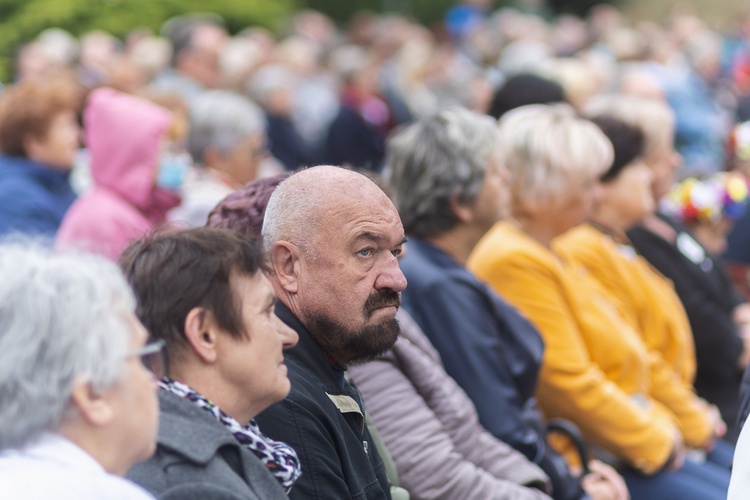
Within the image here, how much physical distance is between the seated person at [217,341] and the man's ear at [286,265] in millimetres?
448

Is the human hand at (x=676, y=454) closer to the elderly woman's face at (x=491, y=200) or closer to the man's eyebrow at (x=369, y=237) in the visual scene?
the elderly woman's face at (x=491, y=200)

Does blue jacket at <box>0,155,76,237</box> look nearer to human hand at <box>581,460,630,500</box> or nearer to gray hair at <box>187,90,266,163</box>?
gray hair at <box>187,90,266,163</box>

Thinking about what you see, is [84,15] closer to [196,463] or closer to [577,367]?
[577,367]

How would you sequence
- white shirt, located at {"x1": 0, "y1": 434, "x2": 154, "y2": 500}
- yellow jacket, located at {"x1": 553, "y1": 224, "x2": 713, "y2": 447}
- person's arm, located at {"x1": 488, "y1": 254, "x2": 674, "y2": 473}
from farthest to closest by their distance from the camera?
yellow jacket, located at {"x1": 553, "y1": 224, "x2": 713, "y2": 447} → person's arm, located at {"x1": 488, "y1": 254, "x2": 674, "y2": 473} → white shirt, located at {"x1": 0, "y1": 434, "x2": 154, "y2": 500}

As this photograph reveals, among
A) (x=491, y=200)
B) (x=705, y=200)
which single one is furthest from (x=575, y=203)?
(x=705, y=200)

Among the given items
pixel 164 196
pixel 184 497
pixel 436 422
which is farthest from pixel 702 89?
pixel 184 497


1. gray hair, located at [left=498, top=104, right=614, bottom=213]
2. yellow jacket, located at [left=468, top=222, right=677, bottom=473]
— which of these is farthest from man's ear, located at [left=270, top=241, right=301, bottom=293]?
gray hair, located at [left=498, top=104, right=614, bottom=213]

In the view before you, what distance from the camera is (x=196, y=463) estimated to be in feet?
7.07

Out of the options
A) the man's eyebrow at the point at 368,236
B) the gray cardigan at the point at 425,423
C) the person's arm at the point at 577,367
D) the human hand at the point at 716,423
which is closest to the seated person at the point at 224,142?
the person's arm at the point at 577,367

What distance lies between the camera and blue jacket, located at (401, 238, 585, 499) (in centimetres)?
385

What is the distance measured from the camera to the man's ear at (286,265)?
288 cm

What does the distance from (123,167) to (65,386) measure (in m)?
3.70

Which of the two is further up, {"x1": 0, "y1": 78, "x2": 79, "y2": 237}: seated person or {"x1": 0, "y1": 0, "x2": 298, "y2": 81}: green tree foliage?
{"x1": 0, "y1": 78, "x2": 79, "y2": 237}: seated person

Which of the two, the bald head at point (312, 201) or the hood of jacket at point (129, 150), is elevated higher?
the bald head at point (312, 201)
